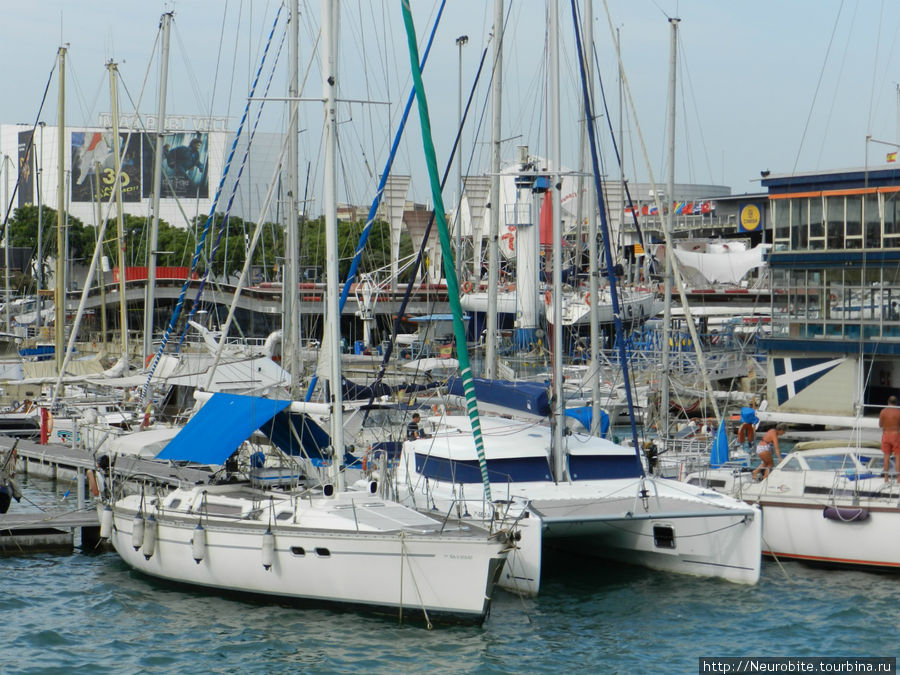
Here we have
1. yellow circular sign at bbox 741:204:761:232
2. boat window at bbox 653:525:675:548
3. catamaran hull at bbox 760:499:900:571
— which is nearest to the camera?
catamaran hull at bbox 760:499:900:571

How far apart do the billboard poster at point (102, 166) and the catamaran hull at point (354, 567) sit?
110 meters

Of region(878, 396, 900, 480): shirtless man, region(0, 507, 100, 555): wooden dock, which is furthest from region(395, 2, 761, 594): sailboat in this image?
region(0, 507, 100, 555): wooden dock

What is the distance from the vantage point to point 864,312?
1119 inches

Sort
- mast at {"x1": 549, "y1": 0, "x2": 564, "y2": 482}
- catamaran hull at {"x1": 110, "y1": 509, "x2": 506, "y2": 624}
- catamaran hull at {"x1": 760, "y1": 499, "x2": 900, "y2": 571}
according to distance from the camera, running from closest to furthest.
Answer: catamaran hull at {"x1": 110, "y1": 509, "x2": 506, "y2": 624} < catamaran hull at {"x1": 760, "y1": 499, "x2": 900, "y2": 571} < mast at {"x1": 549, "y1": 0, "x2": 564, "y2": 482}

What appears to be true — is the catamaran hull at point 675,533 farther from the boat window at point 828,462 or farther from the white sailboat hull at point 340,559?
the boat window at point 828,462

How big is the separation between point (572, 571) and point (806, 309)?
13177 millimetres

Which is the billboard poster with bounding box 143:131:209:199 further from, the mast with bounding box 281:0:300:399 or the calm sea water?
the calm sea water

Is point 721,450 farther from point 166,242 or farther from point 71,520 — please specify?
point 166,242

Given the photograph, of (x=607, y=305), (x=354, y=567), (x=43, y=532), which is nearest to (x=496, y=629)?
(x=354, y=567)

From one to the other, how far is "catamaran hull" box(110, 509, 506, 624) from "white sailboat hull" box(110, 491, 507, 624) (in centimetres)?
1

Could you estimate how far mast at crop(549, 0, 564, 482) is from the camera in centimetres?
1914

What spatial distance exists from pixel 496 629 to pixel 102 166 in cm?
11477

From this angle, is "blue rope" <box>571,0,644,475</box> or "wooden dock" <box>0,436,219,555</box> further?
"wooden dock" <box>0,436,219,555</box>

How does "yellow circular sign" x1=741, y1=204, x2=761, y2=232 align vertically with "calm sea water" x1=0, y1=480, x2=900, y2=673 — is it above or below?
above
